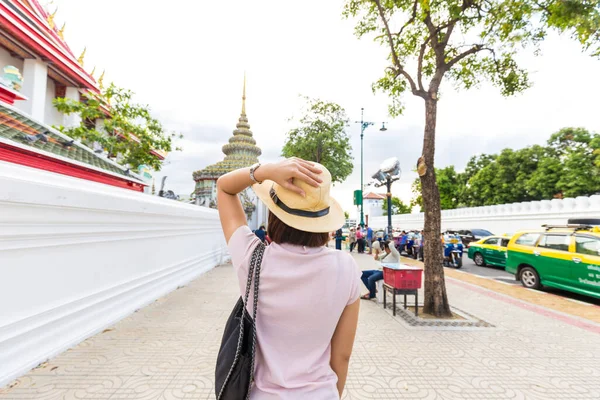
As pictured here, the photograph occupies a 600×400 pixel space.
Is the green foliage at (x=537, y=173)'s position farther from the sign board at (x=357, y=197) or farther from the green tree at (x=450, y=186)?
the sign board at (x=357, y=197)

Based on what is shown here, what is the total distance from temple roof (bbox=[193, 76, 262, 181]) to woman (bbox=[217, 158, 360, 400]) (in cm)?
2745

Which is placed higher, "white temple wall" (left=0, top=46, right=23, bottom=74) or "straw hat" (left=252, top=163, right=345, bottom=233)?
"white temple wall" (left=0, top=46, right=23, bottom=74)

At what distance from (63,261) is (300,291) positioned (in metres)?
3.19

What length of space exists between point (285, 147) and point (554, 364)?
21455 millimetres

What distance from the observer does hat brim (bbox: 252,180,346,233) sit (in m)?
1.14

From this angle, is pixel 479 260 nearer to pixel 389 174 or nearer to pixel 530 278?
pixel 530 278

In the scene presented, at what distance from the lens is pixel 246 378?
3.61 feet

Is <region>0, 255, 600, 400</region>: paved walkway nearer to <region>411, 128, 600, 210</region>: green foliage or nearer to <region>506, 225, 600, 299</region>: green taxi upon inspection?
<region>506, 225, 600, 299</region>: green taxi

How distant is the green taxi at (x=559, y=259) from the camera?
670cm

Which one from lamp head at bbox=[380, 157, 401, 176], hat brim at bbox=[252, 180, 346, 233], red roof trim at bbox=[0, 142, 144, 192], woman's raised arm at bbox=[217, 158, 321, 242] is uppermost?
lamp head at bbox=[380, 157, 401, 176]

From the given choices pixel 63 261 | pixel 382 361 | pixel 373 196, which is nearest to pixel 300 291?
pixel 382 361

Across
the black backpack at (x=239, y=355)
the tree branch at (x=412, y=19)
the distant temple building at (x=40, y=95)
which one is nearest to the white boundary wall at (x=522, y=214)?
the tree branch at (x=412, y=19)

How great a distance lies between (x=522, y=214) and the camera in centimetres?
1858

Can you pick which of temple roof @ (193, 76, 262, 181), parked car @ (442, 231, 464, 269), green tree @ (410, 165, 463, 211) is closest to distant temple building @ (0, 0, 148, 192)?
parked car @ (442, 231, 464, 269)
